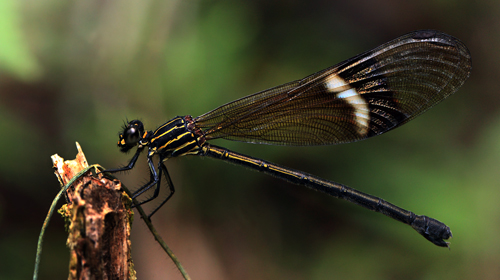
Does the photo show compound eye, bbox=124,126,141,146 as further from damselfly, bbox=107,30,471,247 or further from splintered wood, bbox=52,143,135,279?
splintered wood, bbox=52,143,135,279

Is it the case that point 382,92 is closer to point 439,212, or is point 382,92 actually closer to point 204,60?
point 439,212

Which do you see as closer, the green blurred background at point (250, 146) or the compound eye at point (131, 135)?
the compound eye at point (131, 135)

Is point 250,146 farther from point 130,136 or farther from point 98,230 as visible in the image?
point 98,230

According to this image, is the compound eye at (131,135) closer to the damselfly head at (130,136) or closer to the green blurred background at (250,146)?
the damselfly head at (130,136)

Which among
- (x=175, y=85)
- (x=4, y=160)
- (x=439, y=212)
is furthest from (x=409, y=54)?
(x=4, y=160)

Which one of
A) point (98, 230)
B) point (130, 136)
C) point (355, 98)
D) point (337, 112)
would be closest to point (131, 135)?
point (130, 136)

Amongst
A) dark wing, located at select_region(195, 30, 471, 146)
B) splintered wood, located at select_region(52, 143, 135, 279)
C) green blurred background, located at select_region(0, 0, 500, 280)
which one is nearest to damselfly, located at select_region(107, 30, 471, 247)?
dark wing, located at select_region(195, 30, 471, 146)

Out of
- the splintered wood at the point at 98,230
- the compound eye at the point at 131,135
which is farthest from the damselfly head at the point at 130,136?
the splintered wood at the point at 98,230
